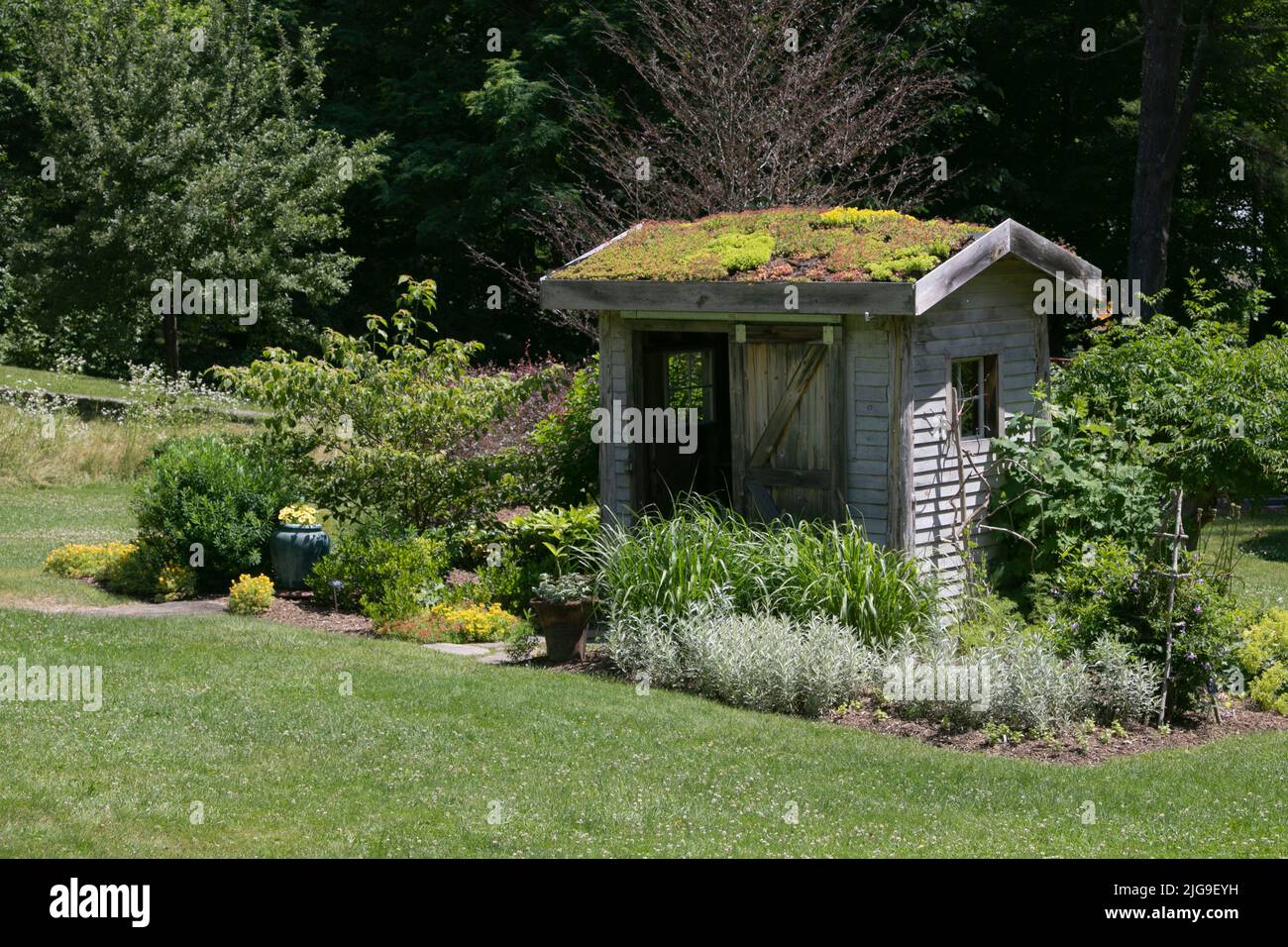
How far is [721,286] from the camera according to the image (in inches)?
464

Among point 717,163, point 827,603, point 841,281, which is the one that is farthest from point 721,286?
point 717,163

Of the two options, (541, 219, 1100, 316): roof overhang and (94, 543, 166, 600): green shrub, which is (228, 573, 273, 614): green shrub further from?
(541, 219, 1100, 316): roof overhang

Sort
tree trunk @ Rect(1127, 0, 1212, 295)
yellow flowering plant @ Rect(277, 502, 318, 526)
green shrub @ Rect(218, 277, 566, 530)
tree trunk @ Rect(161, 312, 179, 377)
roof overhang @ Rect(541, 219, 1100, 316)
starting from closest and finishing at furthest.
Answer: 1. roof overhang @ Rect(541, 219, 1100, 316)
2. yellow flowering plant @ Rect(277, 502, 318, 526)
3. green shrub @ Rect(218, 277, 566, 530)
4. tree trunk @ Rect(1127, 0, 1212, 295)
5. tree trunk @ Rect(161, 312, 179, 377)

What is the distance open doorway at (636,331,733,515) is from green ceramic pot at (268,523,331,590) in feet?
10.3

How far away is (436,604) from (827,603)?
3746 millimetres

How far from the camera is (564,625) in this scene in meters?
11.2

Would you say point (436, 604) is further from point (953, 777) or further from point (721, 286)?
point (953, 777)

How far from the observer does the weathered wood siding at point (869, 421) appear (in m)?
11.5

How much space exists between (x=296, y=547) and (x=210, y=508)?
0.87 metres

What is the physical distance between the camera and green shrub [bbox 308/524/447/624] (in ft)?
41.8

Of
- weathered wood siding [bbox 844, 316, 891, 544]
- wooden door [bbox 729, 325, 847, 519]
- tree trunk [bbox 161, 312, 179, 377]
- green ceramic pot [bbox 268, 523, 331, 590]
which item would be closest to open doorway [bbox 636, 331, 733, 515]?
wooden door [bbox 729, 325, 847, 519]

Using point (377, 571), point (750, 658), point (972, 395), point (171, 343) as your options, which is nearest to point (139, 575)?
point (377, 571)

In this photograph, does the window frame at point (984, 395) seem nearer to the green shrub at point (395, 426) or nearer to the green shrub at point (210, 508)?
the green shrub at point (395, 426)

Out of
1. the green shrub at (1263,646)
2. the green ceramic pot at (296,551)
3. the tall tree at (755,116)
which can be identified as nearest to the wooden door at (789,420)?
the green shrub at (1263,646)
